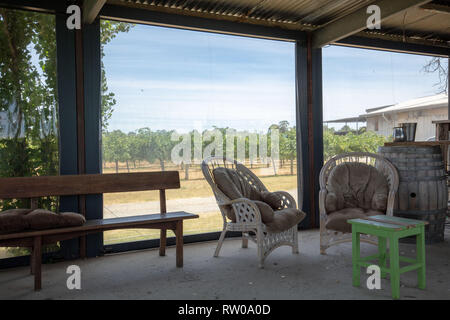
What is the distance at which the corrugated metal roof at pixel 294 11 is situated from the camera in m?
4.06

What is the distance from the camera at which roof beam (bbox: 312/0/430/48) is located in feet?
12.0

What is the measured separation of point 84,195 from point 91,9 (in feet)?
5.67

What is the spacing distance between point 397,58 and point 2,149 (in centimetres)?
510

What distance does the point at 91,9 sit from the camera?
336cm

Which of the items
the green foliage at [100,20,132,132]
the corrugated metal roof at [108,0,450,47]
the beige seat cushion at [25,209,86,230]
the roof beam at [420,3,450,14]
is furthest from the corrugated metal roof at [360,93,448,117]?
the beige seat cushion at [25,209,86,230]

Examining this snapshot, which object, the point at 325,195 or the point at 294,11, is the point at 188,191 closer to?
the point at 325,195

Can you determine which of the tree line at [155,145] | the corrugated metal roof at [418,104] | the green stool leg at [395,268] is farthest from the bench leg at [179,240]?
the corrugated metal roof at [418,104]

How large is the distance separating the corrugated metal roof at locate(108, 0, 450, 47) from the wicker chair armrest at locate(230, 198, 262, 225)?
84.7 inches

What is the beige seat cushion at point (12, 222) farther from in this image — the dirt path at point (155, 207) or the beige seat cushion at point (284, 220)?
the beige seat cushion at point (284, 220)

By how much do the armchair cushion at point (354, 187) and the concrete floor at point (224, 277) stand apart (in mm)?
477

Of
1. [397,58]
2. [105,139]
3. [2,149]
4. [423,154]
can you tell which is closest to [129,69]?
[105,139]

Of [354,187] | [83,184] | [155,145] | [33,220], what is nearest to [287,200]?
[354,187]

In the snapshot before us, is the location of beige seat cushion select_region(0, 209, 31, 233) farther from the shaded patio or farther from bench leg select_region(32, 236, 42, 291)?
the shaded patio

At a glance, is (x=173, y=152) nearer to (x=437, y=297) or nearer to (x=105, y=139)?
(x=105, y=139)
